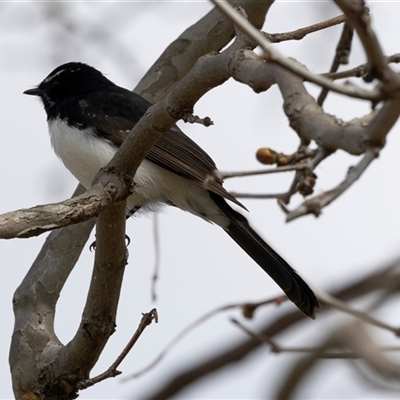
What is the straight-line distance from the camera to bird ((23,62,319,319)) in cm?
513

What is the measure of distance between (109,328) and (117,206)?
0.78 m

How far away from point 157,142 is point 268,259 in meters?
1.13

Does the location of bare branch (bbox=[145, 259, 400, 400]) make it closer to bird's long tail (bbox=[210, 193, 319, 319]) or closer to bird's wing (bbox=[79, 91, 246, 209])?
bird's long tail (bbox=[210, 193, 319, 319])

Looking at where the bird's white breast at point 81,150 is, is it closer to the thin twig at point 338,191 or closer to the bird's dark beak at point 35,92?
the bird's dark beak at point 35,92

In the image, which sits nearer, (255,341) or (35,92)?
(255,341)

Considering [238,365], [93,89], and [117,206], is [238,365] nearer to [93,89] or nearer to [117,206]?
[117,206]

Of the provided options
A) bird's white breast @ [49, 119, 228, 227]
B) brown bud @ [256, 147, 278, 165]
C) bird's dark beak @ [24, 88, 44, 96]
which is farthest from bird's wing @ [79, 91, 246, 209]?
brown bud @ [256, 147, 278, 165]

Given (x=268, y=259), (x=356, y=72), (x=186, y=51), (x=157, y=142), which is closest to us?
(x=356, y=72)

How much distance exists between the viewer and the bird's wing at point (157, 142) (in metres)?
5.13

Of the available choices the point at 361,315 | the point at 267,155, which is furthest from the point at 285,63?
the point at 267,155

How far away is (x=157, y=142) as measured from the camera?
17.0 ft

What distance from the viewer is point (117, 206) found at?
3902 mm

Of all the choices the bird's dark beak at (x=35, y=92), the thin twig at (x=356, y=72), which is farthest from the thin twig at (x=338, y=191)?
the bird's dark beak at (x=35, y=92)

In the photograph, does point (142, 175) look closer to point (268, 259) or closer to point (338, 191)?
point (268, 259)
